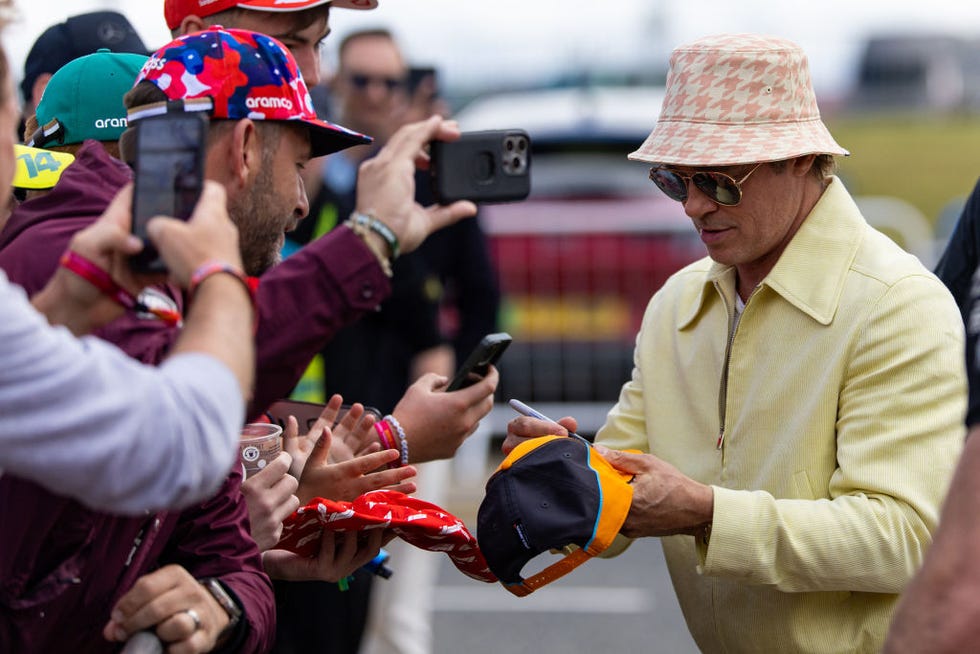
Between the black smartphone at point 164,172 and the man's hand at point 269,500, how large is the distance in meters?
0.81

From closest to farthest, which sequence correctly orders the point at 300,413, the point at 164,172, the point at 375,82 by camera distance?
the point at 164,172
the point at 300,413
the point at 375,82

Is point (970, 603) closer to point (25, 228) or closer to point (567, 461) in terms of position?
point (567, 461)

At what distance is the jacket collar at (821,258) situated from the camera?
2.99 metres

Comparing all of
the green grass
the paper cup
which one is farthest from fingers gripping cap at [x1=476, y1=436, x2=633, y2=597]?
the green grass

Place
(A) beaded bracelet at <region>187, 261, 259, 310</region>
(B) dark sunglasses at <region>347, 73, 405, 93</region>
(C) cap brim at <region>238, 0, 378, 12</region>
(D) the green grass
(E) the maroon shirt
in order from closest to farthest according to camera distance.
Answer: (A) beaded bracelet at <region>187, 261, 259, 310</region>, (E) the maroon shirt, (C) cap brim at <region>238, 0, 378, 12</region>, (B) dark sunglasses at <region>347, 73, 405, 93</region>, (D) the green grass

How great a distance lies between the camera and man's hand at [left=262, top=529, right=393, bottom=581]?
302cm

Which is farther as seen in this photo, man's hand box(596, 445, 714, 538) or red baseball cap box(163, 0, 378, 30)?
red baseball cap box(163, 0, 378, 30)

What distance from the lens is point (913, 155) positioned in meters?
25.7

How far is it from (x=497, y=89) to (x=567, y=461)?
17449mm

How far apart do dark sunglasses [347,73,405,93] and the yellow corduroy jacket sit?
155 inches

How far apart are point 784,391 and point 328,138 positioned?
1038 mm

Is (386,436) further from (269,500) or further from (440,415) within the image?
(269,500)

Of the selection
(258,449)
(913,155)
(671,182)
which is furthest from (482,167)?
(913,155)

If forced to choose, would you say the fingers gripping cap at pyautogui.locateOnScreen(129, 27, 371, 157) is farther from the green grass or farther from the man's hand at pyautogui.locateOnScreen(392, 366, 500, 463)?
the green grass
